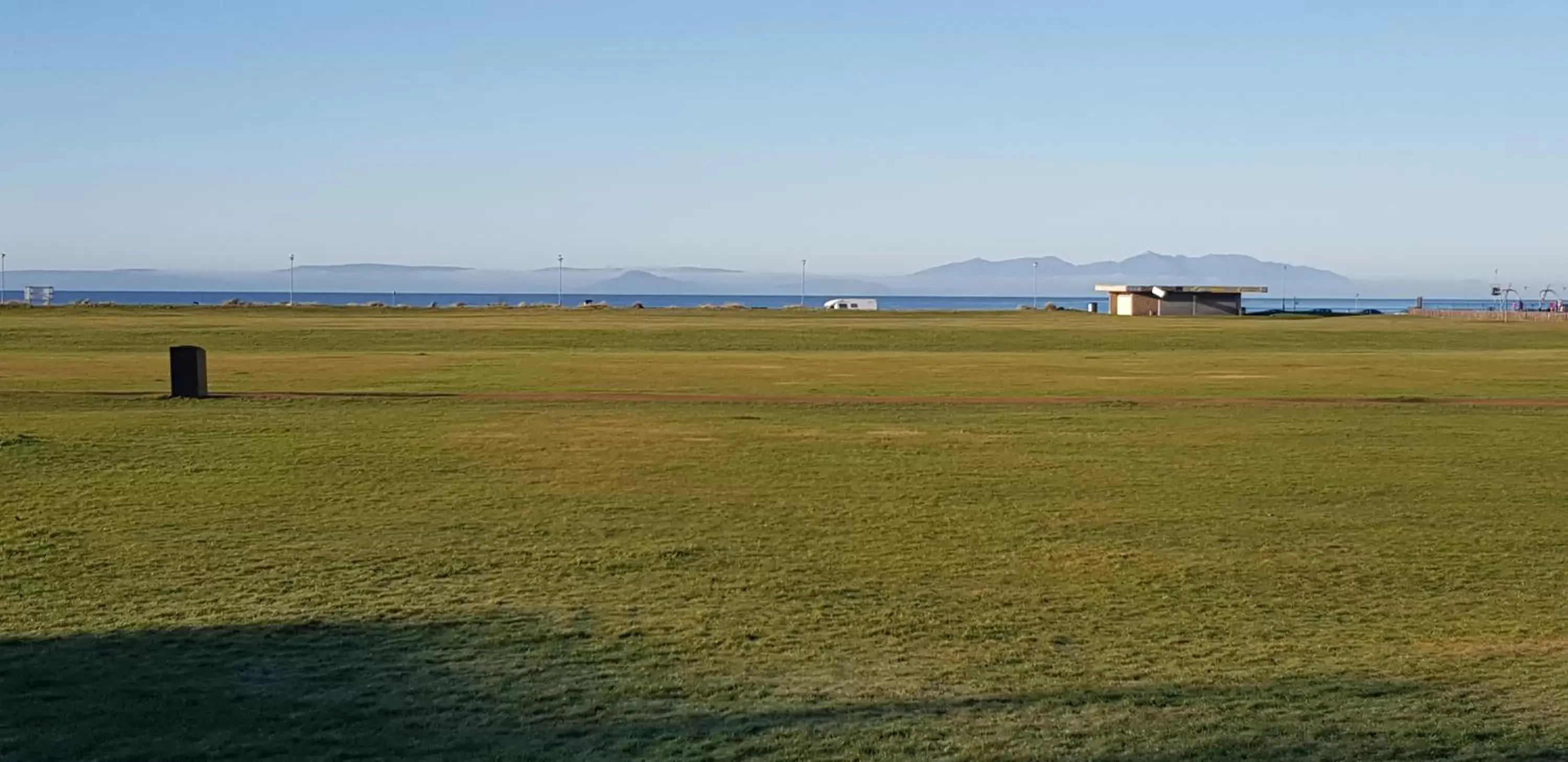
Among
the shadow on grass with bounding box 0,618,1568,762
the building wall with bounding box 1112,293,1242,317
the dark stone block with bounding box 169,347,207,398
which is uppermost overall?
the building wall with bounding box 1112,293,1242,317

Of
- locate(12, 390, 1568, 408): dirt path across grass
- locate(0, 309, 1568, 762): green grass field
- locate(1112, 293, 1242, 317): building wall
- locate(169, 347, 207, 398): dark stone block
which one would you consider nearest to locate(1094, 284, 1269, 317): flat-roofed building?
locate(1112, 293, 1242, 317): building wall

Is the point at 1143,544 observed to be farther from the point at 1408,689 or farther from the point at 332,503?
the point at 332,503

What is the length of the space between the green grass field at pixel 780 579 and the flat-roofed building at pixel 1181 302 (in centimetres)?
5851

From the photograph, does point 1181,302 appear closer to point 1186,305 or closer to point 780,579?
point 1186,305

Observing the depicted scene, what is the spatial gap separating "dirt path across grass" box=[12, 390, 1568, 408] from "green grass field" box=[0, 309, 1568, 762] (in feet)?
0.96

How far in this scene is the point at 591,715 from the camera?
279 inches

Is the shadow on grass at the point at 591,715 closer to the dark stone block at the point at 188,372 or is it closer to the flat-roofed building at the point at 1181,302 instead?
the dark stone block at the point at 188,372

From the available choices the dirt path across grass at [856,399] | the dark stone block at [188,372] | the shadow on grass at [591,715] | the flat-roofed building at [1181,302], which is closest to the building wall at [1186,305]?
the flat-roofed building at [1181,302]

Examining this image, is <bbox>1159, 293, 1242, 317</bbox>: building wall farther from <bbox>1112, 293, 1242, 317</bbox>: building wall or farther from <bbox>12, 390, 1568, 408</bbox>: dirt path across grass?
<bbox>12, 390, 1568, 408</bbox>: dirt path across grass

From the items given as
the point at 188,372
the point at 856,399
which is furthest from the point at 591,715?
the point at 188,372

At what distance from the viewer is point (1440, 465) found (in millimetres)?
16922

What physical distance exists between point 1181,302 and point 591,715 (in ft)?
259

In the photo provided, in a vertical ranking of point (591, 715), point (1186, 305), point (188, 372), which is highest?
point (1186, 305)

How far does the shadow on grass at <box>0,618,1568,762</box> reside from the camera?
6.49 metres
